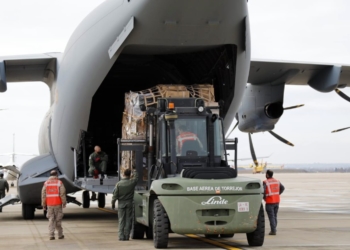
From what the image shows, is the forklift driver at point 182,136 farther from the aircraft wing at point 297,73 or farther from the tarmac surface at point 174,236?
the aircraft wing at point 297,73

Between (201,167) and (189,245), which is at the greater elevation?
(201,167)

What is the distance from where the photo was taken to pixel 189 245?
9969mm

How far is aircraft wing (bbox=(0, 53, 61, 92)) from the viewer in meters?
14.9

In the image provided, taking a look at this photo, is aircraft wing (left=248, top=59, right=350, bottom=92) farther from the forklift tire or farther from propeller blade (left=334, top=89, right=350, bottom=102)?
the forklift tire

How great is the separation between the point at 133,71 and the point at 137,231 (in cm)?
461

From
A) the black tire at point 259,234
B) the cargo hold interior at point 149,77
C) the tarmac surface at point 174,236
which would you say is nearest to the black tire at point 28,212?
the tarmac surface at point 174,236

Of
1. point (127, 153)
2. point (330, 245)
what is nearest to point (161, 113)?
point (127, 153)

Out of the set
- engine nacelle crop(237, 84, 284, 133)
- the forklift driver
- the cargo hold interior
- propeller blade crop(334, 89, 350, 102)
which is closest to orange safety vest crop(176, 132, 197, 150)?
the forklift driver

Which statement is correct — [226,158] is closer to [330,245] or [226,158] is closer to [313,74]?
[330,245]

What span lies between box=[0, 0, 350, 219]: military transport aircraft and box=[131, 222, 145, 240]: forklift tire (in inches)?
73.7

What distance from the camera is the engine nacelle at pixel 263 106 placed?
685 inches

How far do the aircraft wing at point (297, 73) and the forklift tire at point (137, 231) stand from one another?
251 inches

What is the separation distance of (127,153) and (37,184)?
3.76 metres

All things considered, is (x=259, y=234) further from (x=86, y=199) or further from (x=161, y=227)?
(x=86, y=199)
